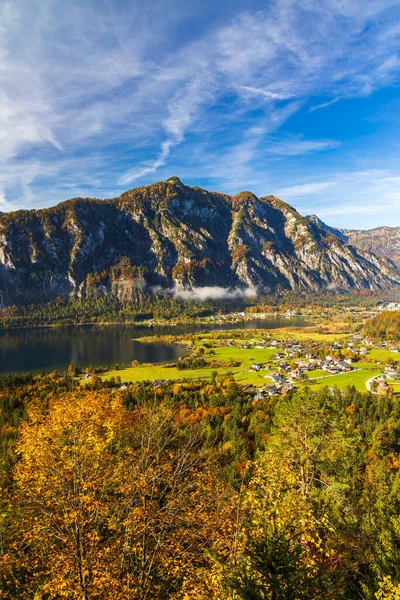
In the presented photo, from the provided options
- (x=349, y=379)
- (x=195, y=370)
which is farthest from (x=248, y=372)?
(x=349, y=379)

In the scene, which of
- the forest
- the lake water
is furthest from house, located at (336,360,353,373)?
the lake water

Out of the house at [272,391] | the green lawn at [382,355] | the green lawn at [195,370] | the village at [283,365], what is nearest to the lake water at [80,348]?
the green lawn at [195,370]

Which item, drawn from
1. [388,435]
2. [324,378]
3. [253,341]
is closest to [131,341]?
[253,341]

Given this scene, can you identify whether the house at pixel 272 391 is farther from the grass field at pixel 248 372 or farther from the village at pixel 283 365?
the grass field at pixel 248 372

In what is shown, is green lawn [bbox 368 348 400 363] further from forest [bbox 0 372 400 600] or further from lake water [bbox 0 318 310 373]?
lake water [bbox 0 318 310 373]

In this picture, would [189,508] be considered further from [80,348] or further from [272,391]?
[80,348]
